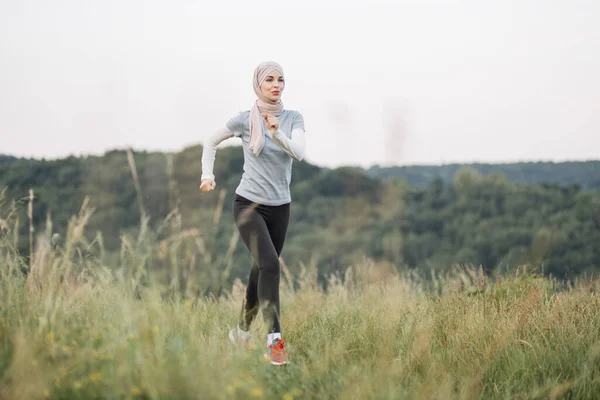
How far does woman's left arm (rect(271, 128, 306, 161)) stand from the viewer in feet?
12.2

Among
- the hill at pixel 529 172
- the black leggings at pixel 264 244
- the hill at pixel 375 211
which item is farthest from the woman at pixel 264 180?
the hill at pixel 529 172

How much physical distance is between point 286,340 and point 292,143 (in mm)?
1406

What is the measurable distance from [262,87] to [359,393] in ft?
6.99

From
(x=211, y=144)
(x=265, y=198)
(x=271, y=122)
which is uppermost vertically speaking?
(x=271, y=122)

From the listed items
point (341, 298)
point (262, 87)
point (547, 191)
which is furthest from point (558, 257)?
point (262, 87)

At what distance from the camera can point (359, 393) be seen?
2.94 meters

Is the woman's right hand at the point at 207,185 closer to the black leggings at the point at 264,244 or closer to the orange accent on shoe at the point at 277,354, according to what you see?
the black leggings at the point at 264,244

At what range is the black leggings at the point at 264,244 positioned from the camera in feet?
12.6

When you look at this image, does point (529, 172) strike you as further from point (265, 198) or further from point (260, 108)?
point (265, 198)

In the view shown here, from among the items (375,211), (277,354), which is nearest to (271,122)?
(277,354)

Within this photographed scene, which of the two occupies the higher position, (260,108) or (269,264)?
(260,108)

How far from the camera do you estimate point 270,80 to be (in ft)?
13.6

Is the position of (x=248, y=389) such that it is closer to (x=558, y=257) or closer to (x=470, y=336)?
(x=470, y=336)

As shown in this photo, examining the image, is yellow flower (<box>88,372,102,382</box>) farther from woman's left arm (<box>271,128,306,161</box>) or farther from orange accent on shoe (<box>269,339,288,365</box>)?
woman's left arm (<box>271,128,306,161</box>)
